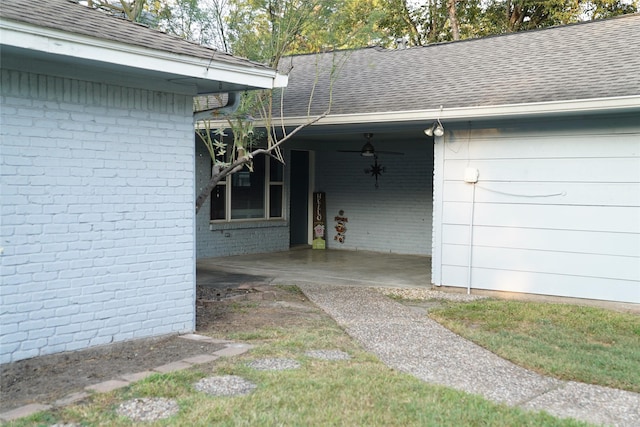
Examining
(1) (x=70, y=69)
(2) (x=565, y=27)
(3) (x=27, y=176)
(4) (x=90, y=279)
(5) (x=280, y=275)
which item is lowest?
(5) (x=280, y=275)

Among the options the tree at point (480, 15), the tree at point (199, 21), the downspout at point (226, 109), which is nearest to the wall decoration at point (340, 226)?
the tree at point (199, 21)

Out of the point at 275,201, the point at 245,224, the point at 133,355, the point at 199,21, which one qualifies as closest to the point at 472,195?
the point at 199,21

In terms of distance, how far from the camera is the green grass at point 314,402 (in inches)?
151

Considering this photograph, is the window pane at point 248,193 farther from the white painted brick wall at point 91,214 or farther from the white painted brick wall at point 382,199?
the white painted brick wall at point 91,214

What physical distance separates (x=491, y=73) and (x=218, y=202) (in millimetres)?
5961

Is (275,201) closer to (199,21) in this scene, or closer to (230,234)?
(230,234)

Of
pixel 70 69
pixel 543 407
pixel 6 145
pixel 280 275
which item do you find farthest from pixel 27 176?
pixel 280 275

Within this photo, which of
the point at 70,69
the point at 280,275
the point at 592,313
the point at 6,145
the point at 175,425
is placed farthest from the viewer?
the point at 280,275

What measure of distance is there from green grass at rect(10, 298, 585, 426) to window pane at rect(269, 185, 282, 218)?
921 centimetres

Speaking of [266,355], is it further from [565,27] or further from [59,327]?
[565,27]

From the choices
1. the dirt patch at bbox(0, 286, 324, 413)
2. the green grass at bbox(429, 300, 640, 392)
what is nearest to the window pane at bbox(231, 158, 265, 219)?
the dirt patch at bbox(0, 286, 324, 413)

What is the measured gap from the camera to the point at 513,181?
864cm

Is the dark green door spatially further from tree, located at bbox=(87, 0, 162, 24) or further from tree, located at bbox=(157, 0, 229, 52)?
tree, located at bbox=(157, 0, 229, 52)

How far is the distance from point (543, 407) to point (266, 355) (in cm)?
218
